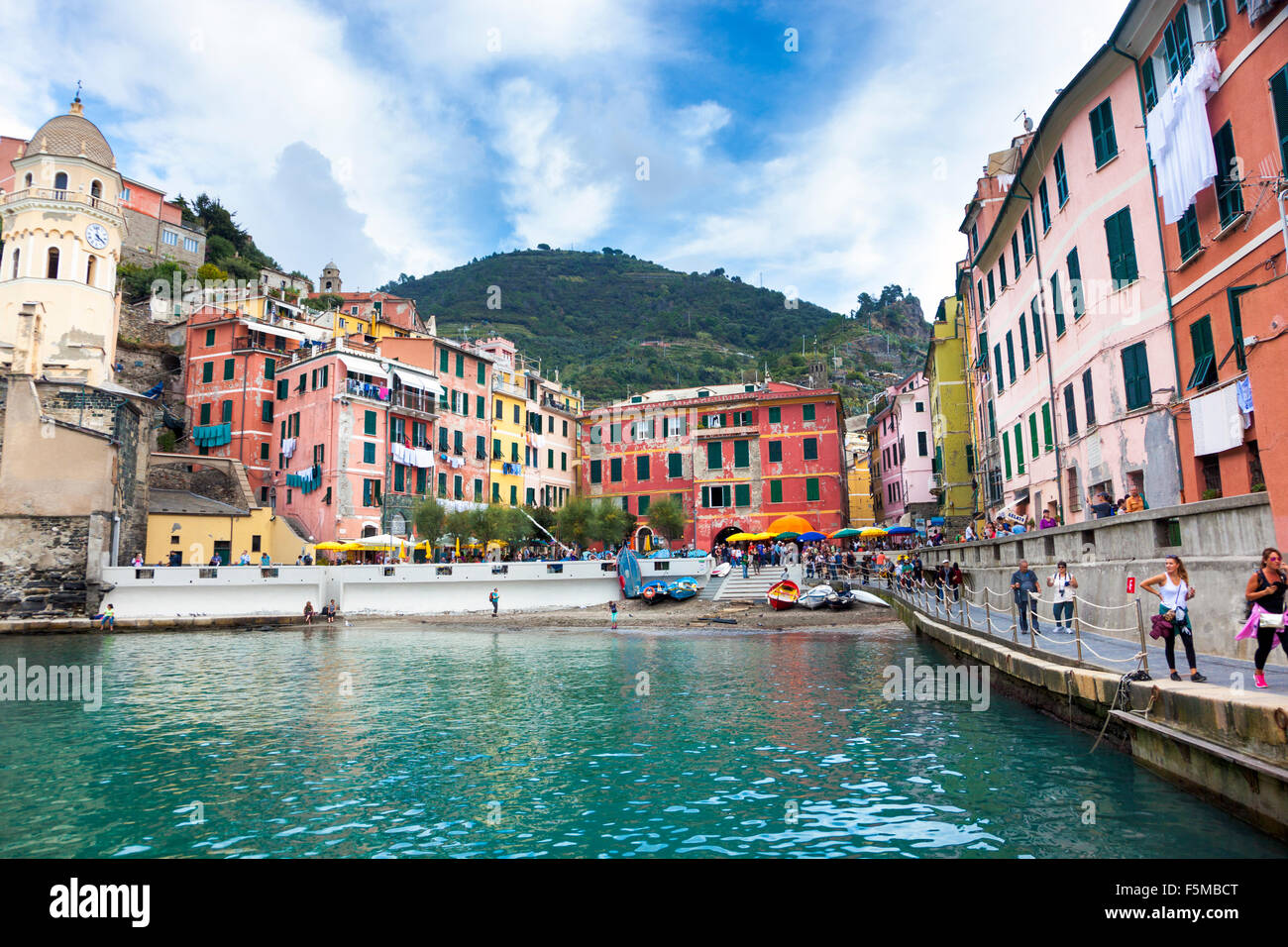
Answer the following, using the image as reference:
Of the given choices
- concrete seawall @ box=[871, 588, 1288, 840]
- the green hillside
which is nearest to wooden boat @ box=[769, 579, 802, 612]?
concrete seawall @ box=[871, 588, 1288, 840]

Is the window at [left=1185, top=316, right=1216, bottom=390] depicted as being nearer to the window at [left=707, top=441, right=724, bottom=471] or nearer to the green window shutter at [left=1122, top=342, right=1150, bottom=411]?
the green window shutter at [left=1122, top=342, right=1150, bottom=411]

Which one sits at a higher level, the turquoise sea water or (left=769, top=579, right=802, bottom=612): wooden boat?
(left=769, top=579, right=802, bottom=612): wooden boat

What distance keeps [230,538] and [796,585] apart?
29913 mm

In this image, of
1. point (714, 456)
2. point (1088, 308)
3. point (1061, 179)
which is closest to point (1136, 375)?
point (1088, 308)

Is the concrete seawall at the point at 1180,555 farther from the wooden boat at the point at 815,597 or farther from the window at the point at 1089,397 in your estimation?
the wooden boat at the point at 815,597

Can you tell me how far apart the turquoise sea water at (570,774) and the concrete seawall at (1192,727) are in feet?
0.90

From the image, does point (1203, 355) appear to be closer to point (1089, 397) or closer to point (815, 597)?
point (1089, 397)

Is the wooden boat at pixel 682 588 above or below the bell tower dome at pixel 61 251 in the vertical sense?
below

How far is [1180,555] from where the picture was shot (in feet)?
40.6

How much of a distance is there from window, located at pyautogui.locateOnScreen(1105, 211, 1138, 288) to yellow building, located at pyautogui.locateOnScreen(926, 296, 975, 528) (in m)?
19.9

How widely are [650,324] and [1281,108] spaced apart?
113760 mm

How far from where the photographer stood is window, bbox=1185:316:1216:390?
14383 millimetres

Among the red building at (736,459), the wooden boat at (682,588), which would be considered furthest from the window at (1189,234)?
the red building at (736,459)

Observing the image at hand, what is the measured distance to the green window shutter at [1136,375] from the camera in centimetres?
1661
